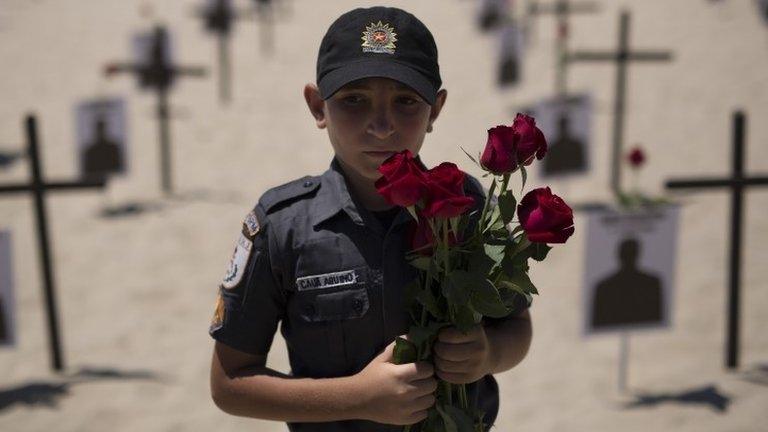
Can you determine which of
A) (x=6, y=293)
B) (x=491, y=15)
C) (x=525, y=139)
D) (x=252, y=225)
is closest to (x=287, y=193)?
(x=252, y=225)

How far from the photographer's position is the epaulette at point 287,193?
1.29 m

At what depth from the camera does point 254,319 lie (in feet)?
4.19

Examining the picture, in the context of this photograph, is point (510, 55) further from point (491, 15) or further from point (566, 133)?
point (491, 15)

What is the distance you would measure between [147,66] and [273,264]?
241 inches

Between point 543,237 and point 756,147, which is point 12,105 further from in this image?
point 543,237

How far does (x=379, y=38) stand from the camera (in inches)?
48.6

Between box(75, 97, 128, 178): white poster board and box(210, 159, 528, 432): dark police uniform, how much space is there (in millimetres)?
4270

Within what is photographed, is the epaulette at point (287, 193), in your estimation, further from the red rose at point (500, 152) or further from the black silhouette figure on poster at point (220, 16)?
the black silhouette figure on poster at point (220, 16)

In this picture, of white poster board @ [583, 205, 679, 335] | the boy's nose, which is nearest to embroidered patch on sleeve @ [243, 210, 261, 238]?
the boy's nose

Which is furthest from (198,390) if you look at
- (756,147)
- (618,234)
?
Result: (756,147)

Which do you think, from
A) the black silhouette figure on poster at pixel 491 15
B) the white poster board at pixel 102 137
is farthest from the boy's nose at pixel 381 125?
the black silhouette figure on poster at pixel 491 15

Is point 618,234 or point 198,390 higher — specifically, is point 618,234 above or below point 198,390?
above

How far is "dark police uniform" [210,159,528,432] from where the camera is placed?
1260 mm

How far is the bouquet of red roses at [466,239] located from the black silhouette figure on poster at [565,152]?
15.0ft
